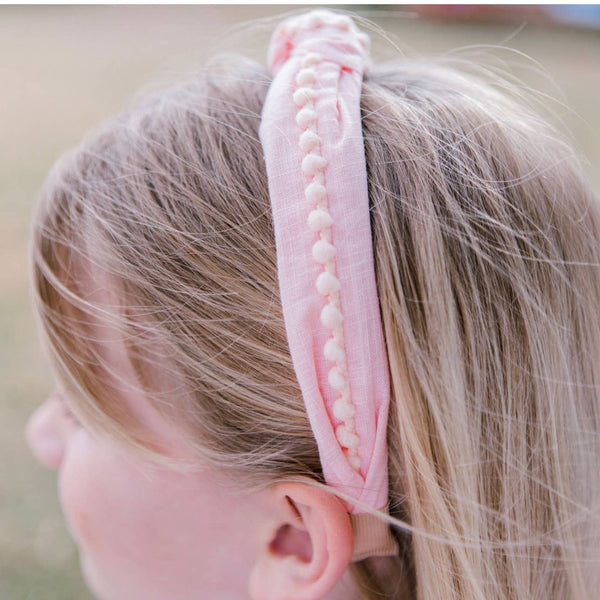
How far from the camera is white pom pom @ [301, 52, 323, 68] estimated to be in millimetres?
810

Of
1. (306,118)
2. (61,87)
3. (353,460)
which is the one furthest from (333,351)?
(61,87)

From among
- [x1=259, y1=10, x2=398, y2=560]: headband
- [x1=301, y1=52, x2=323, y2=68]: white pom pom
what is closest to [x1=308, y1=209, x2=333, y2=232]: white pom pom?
[x1=259, y1=10, x2=398, y2=560]: headband

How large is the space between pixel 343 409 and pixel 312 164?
0.26 metres

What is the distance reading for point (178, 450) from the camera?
832 mm

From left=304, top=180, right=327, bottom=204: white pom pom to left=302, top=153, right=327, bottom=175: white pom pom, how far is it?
13 mm

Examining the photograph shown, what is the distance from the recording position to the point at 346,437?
75cm

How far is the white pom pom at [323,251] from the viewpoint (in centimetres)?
71

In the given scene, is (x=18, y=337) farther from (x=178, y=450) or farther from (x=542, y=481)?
(x=542, y=481)

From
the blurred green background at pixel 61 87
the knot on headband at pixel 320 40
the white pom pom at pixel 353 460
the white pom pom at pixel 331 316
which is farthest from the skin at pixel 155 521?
the blurred green background at pixel 61 87

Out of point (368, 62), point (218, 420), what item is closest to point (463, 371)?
point (218, 420)

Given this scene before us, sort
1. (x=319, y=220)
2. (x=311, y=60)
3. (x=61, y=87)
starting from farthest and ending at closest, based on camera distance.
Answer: (x=61, y=87) → (x=311, y=60) → (x=319, y=220)

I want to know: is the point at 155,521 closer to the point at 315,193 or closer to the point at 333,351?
the point at 333,351

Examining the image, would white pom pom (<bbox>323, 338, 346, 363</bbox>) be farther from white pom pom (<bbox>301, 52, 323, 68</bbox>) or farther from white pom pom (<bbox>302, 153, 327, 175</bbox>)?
white pom pom (<bbox>301, 52, 323, 68</bbox>)

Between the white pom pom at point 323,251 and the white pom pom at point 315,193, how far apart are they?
44 millimetres
